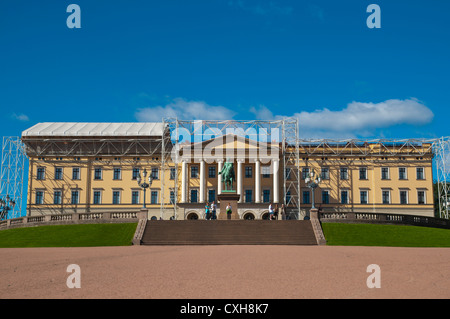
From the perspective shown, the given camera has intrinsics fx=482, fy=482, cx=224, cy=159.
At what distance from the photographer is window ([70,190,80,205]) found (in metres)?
71.1

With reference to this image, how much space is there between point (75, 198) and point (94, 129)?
11.0 meters

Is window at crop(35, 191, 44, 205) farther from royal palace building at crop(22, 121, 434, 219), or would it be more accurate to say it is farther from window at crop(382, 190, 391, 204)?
window at crop(382, 190, 391, 204)

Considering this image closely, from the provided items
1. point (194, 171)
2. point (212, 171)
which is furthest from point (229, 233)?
point (194, 171)

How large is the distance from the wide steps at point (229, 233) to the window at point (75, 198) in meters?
35.6

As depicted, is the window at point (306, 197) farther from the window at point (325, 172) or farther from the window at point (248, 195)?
the window at point (248, 195)

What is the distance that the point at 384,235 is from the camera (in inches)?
1438

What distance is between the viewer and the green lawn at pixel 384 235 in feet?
111

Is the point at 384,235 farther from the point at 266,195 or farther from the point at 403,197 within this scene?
the point at 403,197

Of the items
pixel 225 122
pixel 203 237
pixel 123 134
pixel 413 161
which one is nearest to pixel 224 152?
pixel 225 122

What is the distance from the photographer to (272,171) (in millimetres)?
70938

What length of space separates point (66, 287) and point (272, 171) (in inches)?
2324

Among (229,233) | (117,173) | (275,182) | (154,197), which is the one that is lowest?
(229,233)
